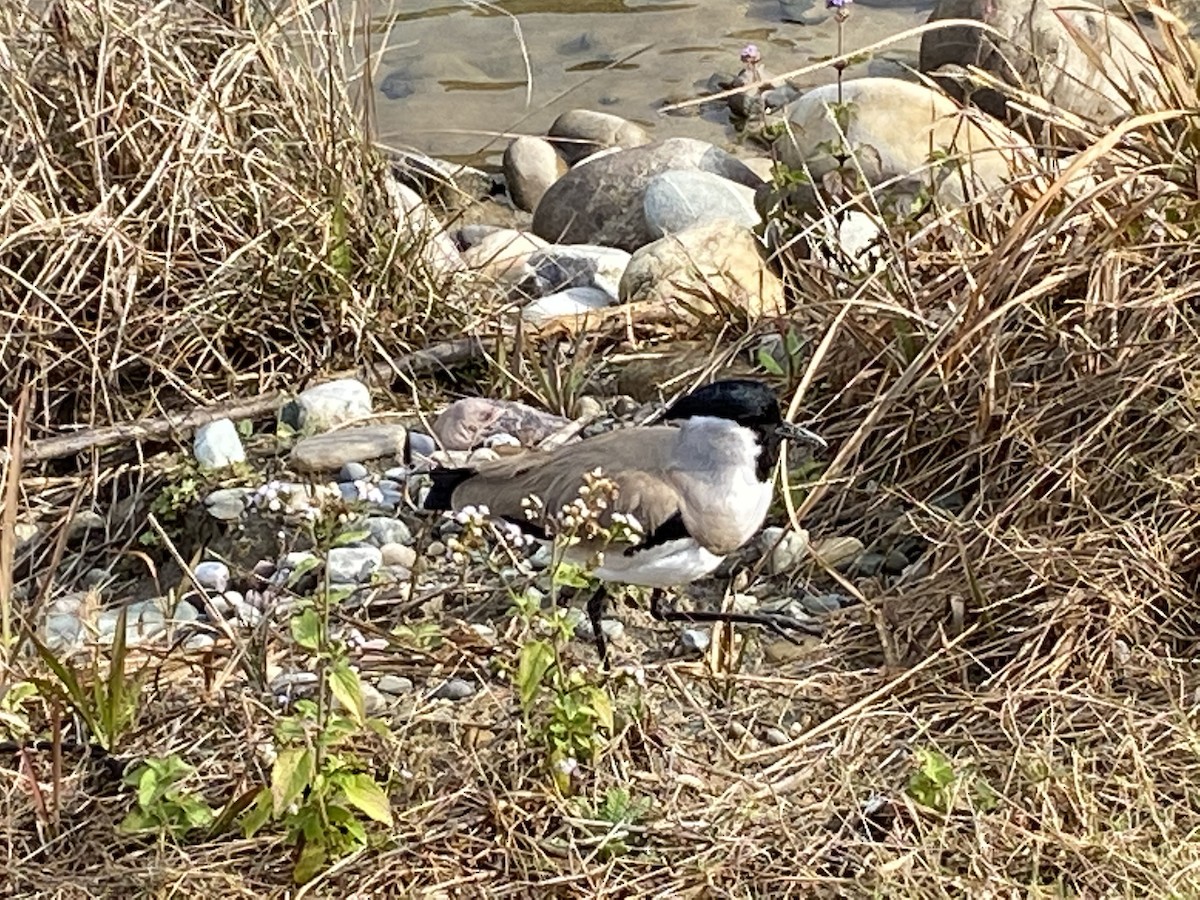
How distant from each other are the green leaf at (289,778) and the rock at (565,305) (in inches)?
93.0

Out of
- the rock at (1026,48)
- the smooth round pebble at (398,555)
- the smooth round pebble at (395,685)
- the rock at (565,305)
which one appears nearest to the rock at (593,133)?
the rock at (1026,48)

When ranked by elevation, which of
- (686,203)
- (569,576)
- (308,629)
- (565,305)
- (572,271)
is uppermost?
(308,629)

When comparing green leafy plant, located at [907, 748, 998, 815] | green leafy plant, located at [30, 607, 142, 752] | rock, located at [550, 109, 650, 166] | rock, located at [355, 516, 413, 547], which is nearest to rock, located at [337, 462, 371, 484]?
rock, located at [355, 516, 413, 547]

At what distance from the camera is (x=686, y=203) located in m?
6.53

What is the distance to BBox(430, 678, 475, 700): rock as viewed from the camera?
3.24 metres

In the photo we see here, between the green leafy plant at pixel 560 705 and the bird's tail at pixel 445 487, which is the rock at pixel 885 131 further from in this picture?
the green leafy plant at pixel 560 705

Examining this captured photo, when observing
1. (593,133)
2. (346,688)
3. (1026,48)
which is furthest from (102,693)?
(593,133)

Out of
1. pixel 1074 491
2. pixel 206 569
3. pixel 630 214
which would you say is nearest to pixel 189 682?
pixel 206 569

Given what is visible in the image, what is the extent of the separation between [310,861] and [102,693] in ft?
1.59

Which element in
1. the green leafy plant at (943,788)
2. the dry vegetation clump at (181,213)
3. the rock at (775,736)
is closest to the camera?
the green leafy plant at (943,788)

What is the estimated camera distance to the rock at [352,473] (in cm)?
410

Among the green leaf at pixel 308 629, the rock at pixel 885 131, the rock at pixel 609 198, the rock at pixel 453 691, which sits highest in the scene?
the green leaf at pixel 308 629

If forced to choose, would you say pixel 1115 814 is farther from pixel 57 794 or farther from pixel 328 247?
pixel 328 247

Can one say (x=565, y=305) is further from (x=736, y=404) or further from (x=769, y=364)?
(x=736, y=404)
